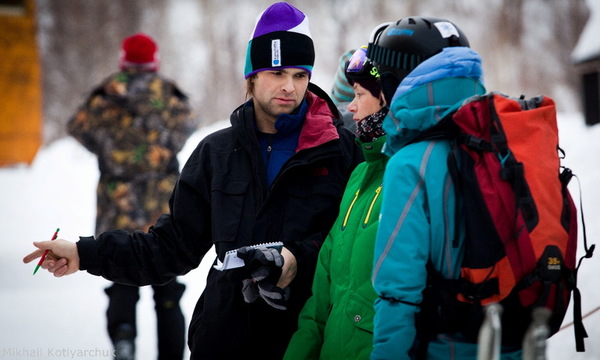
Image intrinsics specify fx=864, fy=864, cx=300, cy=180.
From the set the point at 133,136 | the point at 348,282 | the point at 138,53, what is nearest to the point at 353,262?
the point at 348,282

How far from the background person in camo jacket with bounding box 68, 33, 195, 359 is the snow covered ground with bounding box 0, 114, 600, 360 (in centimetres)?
93

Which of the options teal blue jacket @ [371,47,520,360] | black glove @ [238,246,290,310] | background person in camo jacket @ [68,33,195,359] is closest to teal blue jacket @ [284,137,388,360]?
black glove @ [238,246,290,310]

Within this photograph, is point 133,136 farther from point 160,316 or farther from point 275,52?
point 275,52

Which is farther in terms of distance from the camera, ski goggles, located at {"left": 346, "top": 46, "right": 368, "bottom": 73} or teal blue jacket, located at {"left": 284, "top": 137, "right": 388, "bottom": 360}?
ski goggles, located at {"left": 346, "top": 46, "right": 368, "bottom": 73}

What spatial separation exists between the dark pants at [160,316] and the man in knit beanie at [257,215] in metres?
2.10

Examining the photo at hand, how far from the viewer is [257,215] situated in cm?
316

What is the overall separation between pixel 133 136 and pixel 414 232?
148 inches

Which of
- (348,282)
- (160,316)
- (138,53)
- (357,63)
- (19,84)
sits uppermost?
(19,84)

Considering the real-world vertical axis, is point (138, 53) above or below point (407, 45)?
above

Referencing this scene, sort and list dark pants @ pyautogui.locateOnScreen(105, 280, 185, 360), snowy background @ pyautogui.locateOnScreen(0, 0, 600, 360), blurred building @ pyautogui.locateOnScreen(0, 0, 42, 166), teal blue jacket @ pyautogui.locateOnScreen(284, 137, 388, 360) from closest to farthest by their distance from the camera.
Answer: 1. teal blue jacket @ pyautogui.locateOnScreen(284, 137, 388, 360)
2. snowy background @ pyautogui.locateOnScreen(0, 0, 600, 360)
3. dark pants @ pyautogui.locateOnScreen(105, 280, 185, 360)
4. blurred building @ pyautogui.locateOnScreen(0, 0, 42, 166)

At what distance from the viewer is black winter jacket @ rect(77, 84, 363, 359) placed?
3.13m

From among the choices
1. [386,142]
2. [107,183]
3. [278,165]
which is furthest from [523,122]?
[107,183]

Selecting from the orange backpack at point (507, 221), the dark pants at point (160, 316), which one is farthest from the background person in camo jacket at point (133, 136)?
the orange backpack at point (507, 221)

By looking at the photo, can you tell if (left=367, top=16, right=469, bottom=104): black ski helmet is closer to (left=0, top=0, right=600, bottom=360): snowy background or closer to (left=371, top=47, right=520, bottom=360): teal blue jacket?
(left=371, top=47, right=520, bottom=360): teal blue jacket
